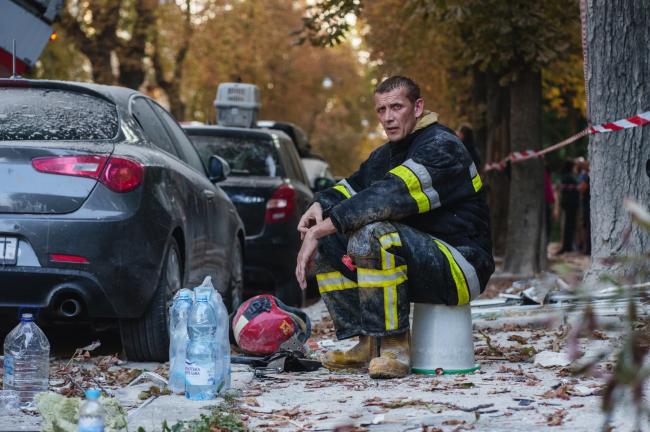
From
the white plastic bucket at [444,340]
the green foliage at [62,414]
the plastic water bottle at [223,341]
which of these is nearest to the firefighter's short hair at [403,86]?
the white plastic bucket at [444,340]

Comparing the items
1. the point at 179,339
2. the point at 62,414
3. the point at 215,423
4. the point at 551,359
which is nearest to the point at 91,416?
the point at 62,414

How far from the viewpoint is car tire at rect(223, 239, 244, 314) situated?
916 cm

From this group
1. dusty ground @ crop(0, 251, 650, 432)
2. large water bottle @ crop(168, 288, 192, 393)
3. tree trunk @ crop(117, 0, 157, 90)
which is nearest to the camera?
dusty ground @ crop(0, 251, 650, 432)

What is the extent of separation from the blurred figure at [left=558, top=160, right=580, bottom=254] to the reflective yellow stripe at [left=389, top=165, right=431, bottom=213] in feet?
69.9

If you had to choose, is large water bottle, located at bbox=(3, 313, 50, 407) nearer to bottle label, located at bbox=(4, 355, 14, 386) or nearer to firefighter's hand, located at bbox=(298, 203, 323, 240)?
A: bottle label, located at bbox=(4, 355, 14, 386)

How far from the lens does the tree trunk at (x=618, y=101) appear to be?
8273 mm

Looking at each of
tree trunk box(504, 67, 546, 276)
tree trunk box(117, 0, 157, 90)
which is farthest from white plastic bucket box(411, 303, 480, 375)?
tree trunk box(117, 0, 157, 90)

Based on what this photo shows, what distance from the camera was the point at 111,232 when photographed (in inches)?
253

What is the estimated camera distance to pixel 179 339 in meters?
5.83

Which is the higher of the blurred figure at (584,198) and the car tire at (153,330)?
the blurred figure at (584,198)

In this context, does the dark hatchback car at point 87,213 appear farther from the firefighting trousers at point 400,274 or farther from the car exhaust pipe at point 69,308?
the firefighting trousers at point 400,274

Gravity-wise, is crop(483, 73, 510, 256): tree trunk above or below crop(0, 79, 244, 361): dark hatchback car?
above

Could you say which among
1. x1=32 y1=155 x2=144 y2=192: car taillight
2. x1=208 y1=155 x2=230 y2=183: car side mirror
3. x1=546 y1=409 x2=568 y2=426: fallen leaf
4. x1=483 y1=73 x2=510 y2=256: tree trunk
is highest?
x1=483 y1=73 x2=510 y2=256: tree trunk

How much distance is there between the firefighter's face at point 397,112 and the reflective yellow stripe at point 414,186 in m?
0.37
